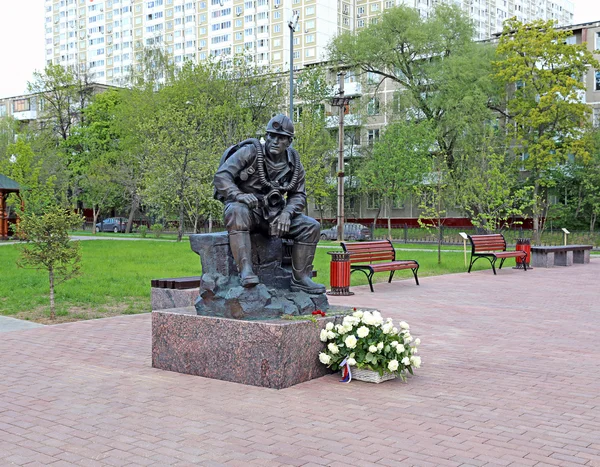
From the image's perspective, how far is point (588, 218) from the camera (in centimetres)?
4306

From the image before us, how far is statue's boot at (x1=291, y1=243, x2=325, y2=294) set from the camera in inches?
275

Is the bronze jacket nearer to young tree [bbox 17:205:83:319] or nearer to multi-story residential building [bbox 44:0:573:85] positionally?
young tree [bbox 17:205:83:319]

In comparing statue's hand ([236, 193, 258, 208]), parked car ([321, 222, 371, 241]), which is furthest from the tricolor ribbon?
parked car ([321, 222, 371, 241])

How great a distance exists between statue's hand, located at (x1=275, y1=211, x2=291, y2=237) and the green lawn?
4.93 meters

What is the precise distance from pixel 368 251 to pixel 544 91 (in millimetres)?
29151

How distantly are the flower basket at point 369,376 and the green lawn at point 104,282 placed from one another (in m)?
5.55

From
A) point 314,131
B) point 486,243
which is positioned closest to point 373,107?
point 314,131

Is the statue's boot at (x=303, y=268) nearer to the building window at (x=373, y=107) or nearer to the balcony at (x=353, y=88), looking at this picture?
the building window at (x=373, y=107)

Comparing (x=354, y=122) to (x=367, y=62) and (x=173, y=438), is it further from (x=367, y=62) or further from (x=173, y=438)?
(x=173, y=438)

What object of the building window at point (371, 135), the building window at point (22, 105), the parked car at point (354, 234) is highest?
the building window at point (22, 105)

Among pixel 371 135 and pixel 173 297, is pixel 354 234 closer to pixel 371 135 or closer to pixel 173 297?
pixel 371 135

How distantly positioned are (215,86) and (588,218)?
2598 cm

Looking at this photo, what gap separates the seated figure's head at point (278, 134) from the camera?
22.7ft

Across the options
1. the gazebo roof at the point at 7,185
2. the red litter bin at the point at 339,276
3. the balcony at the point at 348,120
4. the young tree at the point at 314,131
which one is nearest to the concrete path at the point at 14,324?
the red litter bin at the point at 339,276
